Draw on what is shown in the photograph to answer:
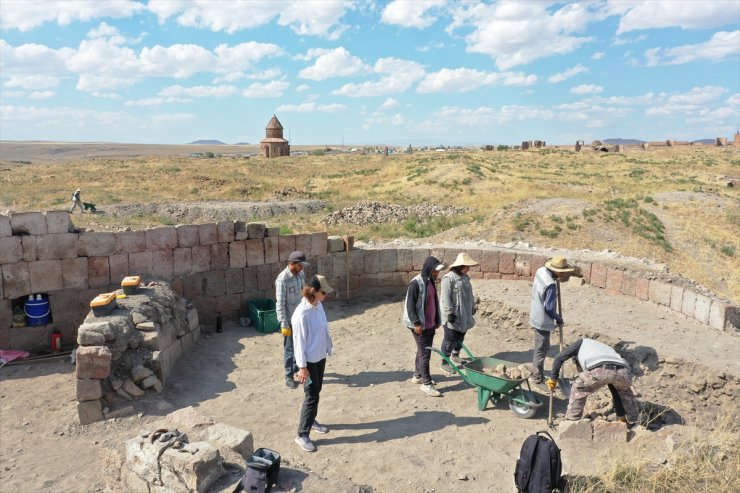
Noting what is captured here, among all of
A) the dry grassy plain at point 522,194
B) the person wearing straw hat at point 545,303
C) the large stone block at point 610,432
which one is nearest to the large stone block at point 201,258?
the person wearing straw hat at point 545,303

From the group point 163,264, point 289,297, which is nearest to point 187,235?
point 163,264

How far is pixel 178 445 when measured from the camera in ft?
15.9

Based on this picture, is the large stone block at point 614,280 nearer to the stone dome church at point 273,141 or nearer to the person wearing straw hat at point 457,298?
the person wearing straw hat at point 457,298

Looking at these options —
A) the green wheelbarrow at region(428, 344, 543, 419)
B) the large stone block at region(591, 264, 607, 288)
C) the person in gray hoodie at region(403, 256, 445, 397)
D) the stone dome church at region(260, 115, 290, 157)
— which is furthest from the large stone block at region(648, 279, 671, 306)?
the stone dome church at region(260, 115, 290, 157)

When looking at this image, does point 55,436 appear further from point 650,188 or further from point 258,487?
point 650,188

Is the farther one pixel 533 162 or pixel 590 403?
pixel 533 162

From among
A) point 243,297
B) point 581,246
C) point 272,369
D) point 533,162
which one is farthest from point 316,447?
point 533,162

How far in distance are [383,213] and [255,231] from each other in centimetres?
1469

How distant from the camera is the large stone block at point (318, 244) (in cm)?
1216

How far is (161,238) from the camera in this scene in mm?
10664

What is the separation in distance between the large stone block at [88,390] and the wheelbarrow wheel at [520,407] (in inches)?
225

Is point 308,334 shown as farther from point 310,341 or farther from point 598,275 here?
point 598,275

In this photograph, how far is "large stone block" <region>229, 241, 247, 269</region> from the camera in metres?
11.4

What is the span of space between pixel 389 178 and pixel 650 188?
17921 mm
